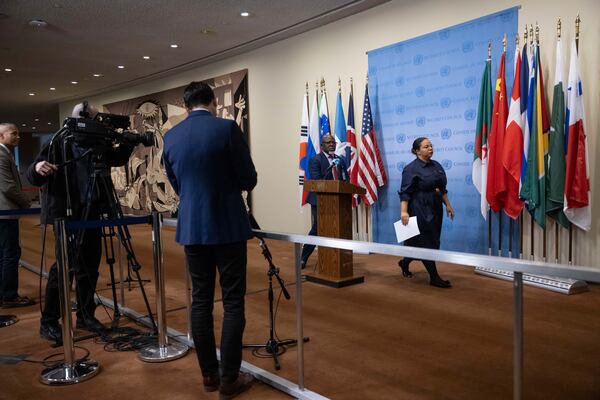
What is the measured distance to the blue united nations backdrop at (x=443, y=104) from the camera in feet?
16.2

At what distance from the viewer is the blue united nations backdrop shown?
495cm

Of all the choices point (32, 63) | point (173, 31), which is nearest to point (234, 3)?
A: point (173, 31)

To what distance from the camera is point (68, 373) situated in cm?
245

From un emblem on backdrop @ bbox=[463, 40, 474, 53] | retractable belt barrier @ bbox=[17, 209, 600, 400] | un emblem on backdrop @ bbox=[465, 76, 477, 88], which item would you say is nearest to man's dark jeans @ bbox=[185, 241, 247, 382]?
retractable belt barrier @ bbox=[17, 209, 600, 400]

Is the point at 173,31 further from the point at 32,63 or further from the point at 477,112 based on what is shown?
the point at 477,112

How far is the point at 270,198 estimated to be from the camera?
7.96 metres

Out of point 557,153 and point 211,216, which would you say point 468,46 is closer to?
point 557,153

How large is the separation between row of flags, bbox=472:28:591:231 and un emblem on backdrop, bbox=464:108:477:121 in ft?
0.63

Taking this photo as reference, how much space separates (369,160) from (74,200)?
373cm

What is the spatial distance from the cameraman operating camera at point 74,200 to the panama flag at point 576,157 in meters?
3.57

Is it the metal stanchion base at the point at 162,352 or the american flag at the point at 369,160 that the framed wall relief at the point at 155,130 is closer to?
the american flag at the point at 369,160

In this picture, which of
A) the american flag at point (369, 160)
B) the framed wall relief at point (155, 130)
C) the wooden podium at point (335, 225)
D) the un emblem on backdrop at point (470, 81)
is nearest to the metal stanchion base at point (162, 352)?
the wooden podium at point (335, 225)

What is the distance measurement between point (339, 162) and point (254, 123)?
364 centimetres

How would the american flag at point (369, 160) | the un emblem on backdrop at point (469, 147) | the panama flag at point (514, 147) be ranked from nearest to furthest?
the panama flag at point (514, 147)
the un emblem on backdrop at point (469, 147)
the american flag at point (369, 160)
